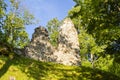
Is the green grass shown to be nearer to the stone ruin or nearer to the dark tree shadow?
the dark tree shadow

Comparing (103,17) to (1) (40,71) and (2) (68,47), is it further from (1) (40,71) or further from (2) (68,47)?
(2) (68,47)

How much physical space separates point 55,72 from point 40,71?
1434mm

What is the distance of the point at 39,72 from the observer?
25406mm

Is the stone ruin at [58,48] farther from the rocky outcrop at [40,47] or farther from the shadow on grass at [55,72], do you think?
the shadow on grass at [55,72]

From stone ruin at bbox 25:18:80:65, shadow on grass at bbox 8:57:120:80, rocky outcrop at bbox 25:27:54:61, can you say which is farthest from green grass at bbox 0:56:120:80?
rocky outcrop at bbox 25:27:54:61

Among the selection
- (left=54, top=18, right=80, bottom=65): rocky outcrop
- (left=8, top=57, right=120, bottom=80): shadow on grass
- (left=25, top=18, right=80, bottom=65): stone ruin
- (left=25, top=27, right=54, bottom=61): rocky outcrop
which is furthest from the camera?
(left=25, top=27, right=54, bottom=61): rocky outcrop

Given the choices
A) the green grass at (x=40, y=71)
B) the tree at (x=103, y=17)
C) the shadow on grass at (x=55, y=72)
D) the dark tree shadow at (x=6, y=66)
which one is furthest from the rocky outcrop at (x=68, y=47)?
the tree at (x=103, y=17)

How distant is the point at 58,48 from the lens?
3938 centimetres

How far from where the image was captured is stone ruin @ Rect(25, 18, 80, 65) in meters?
38.1

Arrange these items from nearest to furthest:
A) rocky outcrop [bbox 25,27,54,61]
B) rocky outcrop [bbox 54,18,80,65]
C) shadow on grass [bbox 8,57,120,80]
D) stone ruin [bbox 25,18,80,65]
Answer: shadow on grass [bbox 8,57,120,80] < rocky outcrop [bbox 54,18,80,65] < stone ruin [bbox 25,18,80,65] < rocky outcrop [bbox 25,27,54,61]

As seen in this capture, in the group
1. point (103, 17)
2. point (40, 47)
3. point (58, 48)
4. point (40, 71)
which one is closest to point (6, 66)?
point (40, 71)

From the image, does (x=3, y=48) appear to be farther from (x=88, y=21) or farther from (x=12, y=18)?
(x=12, y=18)

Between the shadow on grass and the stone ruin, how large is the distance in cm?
908

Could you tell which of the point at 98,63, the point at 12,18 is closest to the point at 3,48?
the point at 12,18
